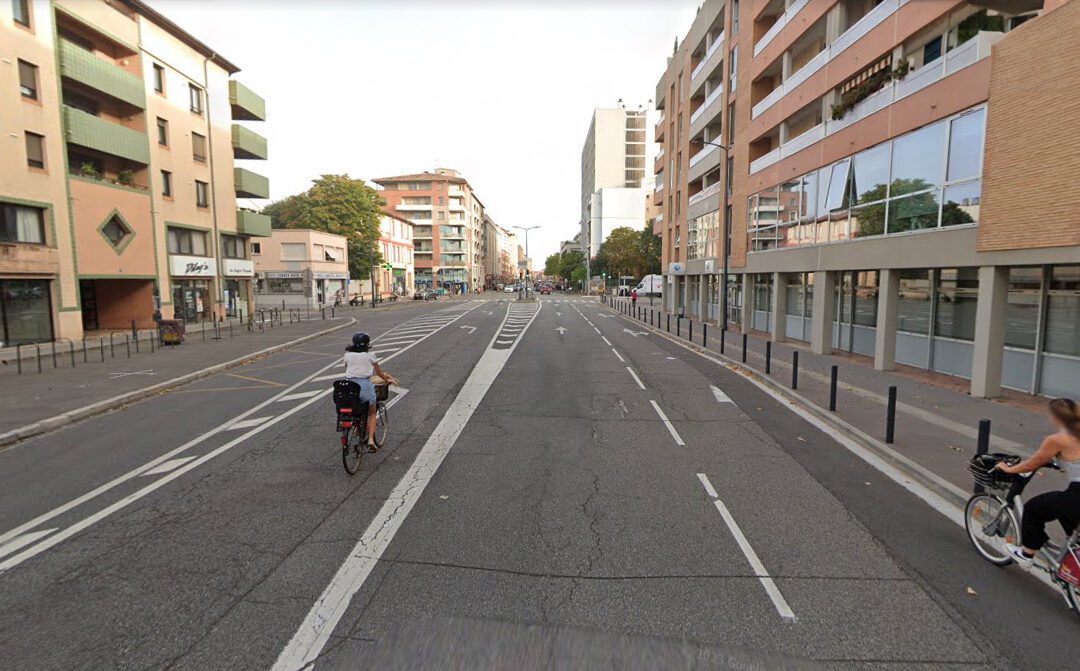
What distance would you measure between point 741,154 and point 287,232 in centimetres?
4269

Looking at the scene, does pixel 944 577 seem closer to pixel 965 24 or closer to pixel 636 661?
pixel 636 661

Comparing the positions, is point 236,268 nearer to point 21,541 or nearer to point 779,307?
point 779,307

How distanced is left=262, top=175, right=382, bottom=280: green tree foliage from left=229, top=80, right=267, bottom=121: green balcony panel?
21.8 meters

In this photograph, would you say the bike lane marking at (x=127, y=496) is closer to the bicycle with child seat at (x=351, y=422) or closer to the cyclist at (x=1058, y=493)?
the bicycle with child seat at (x=351, y=422)

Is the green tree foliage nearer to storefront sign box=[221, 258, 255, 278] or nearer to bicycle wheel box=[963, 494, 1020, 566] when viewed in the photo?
storefront sign box=[221, 258, 255, 278]

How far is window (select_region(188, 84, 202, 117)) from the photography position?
3259cm

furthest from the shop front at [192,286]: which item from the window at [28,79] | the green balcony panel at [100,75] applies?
the window at [28,79]

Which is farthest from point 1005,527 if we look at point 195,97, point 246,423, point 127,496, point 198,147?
point 195,97

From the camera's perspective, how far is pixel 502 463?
780 centimetres

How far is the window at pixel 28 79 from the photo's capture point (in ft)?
71.2

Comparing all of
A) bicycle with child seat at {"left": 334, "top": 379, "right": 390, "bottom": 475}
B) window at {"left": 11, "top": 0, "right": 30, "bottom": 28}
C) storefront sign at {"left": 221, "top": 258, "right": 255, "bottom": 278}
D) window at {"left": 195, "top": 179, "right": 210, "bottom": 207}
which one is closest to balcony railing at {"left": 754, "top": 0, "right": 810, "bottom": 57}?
bicycle with child seat at {"left": 334, "top": 379, "right": 390, "bottom": 475}

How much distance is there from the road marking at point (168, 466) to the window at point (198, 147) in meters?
31.0

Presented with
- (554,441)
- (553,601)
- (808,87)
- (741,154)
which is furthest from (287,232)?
(553,601)

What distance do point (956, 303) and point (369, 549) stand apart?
1621 cm
